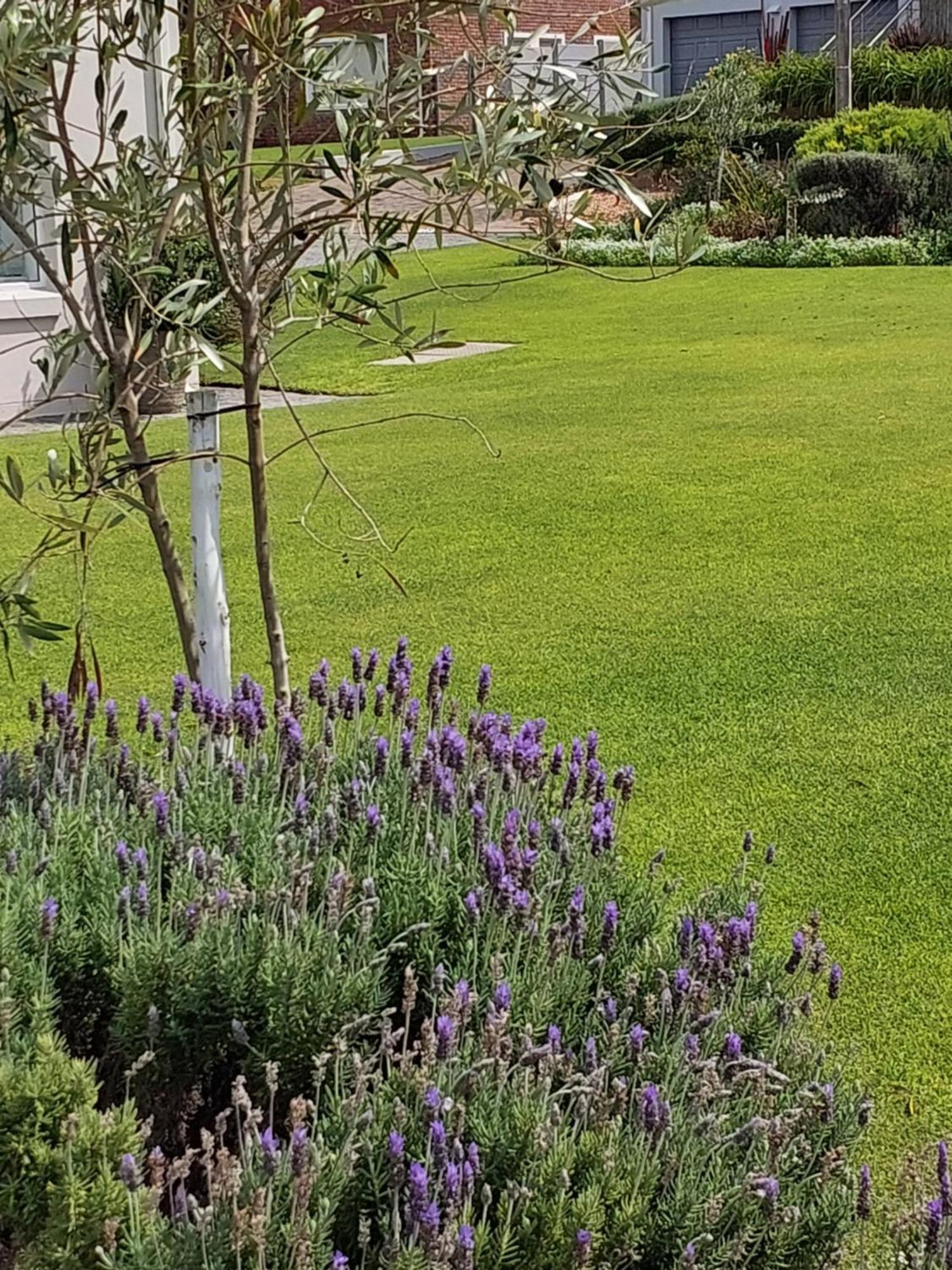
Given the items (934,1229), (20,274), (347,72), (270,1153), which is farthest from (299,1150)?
(20,274)

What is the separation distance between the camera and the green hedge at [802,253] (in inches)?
856

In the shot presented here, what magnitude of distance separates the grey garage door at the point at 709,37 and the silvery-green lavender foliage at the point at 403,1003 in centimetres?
4303

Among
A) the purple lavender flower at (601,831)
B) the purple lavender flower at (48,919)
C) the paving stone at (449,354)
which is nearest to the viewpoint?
the purple lavender flower at (48,919)

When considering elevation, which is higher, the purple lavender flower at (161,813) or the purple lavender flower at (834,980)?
the purple lavender flower at (161,813)

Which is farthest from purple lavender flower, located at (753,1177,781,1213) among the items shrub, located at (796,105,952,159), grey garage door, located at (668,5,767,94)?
grey garage door, located at (668,5,767,94)

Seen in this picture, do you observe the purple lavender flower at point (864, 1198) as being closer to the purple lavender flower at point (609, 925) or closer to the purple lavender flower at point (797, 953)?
the purple lavender flower at point (797, 953)

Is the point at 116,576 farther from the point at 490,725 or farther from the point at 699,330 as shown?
the point at 699,330

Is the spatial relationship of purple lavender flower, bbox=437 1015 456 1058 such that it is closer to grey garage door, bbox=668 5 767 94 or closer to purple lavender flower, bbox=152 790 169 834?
purple lavender flower, bbox=152 790 169 834

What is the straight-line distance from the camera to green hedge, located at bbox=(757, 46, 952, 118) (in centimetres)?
3097

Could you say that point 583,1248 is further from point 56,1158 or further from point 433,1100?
point 56,1158

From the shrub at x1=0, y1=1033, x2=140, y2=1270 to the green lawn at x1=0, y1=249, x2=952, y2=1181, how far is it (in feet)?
5.65

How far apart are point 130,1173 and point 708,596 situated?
208 inches

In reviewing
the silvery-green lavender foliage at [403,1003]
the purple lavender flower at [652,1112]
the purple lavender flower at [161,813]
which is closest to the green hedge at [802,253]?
the silvery-green lavender foliage at [403,1003]

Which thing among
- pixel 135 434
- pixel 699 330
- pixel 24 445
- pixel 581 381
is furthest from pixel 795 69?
pixel 135 434
